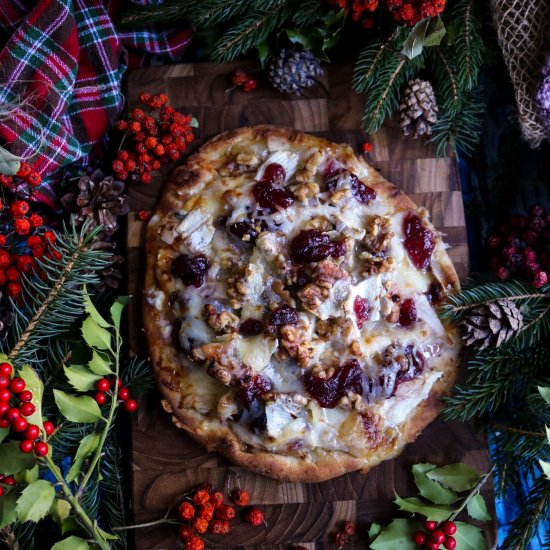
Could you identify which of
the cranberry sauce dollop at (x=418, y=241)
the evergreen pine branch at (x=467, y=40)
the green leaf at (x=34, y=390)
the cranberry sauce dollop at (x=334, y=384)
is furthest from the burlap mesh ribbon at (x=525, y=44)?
the green leaf at (x=34, y=390)

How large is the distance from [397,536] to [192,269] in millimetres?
1069

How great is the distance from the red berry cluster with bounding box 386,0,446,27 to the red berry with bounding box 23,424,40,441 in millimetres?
1576

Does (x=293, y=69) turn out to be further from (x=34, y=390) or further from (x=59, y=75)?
(x=34, y=390)

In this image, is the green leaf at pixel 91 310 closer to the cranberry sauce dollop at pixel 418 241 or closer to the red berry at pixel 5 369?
the red berry at pixel 5 369

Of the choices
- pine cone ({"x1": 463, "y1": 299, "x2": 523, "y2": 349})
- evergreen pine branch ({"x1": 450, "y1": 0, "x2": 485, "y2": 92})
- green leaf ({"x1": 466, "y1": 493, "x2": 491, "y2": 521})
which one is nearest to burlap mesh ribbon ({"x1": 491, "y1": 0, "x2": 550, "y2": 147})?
evergreen pine branch ({"x1": 450, "y1": 0, "x2": 485, "y2": 92})

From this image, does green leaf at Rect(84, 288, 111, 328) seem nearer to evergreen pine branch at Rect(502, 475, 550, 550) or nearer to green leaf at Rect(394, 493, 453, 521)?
green leaf at Rect(394, 493, 453, 521)

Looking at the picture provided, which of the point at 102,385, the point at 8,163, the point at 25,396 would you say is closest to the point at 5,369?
the point at 25,396

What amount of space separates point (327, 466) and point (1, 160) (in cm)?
139

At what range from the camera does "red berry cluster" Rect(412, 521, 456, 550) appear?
6.97 feet

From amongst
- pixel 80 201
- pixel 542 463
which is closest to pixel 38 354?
→ pixel 80 201

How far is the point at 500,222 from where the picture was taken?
2.62 meters

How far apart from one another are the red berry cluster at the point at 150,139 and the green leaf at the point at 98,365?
65cm

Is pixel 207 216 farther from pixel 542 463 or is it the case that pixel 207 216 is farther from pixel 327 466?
pixel 542 463

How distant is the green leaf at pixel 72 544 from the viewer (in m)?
1.95
